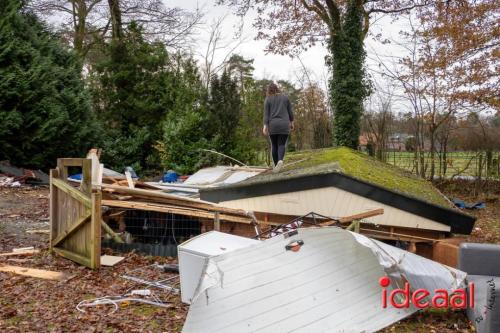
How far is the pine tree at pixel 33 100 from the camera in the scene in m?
13.4

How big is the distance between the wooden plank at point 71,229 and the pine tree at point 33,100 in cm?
756

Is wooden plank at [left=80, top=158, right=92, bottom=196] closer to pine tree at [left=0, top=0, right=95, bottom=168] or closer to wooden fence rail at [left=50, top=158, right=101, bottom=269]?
wooden fence rail at [left=50, top=158, right=101, bottom=269]

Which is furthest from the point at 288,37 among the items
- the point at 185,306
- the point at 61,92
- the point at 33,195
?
the point at 185,306

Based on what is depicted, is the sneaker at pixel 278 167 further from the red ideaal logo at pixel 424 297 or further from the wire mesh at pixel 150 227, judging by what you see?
the red ideaal logo at pixel 424 297

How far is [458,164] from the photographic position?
14.2 meters

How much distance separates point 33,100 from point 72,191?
853 cm

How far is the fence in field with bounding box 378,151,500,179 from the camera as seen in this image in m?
13.8

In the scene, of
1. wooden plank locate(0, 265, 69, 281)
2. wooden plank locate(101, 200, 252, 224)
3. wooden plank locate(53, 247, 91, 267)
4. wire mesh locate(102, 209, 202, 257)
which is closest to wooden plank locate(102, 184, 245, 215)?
wooden plank locate(101, 200, 252, 224)

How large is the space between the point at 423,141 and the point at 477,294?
10.9 meters

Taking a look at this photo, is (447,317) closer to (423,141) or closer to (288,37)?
(423,141)

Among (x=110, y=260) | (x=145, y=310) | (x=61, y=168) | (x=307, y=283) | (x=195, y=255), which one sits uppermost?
(x=61, y=168)

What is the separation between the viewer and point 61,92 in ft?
48.3

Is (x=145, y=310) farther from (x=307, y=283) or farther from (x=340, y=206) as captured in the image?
(x=340, y=206)

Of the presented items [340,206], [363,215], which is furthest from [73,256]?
[363,215]
